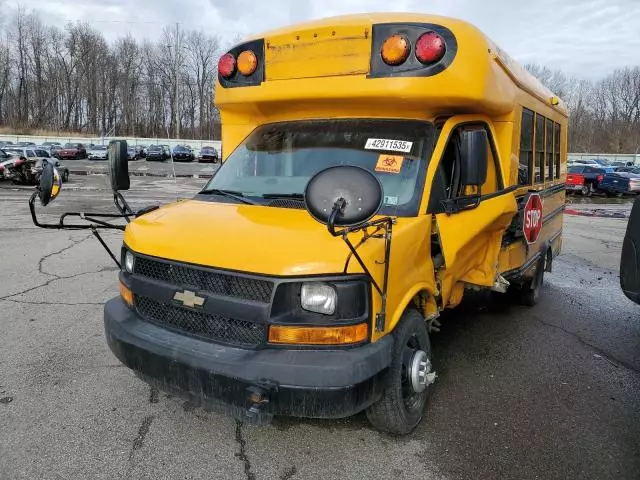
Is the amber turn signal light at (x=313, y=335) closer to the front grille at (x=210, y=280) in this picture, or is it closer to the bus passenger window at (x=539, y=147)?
the front grille at (x=210, y=280)

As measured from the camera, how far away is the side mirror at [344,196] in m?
2.38

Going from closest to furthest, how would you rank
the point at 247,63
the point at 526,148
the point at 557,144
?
1. the point at 247,63
2. the point at 526,148
3. the point at 557,144

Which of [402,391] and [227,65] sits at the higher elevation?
[227,65]

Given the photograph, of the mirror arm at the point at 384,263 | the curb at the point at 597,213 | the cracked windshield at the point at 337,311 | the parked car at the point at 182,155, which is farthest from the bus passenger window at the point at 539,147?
the parked car at the point at 182,155

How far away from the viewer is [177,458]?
292cm

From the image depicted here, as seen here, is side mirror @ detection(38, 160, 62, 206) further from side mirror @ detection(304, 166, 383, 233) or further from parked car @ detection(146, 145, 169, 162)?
parked car @ detection(146, 145, 169, 162)

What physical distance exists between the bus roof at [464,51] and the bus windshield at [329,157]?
13.1 inches

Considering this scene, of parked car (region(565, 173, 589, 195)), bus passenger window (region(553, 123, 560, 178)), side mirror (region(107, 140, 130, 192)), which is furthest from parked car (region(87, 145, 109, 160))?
side mirror (region(107, 140, 130, 192))

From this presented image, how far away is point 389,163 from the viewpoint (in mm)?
3426

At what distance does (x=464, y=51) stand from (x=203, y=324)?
8.09 ft

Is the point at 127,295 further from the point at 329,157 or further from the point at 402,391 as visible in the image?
the point at 402,391

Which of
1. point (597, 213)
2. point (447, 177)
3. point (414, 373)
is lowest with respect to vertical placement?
point (414, 373)

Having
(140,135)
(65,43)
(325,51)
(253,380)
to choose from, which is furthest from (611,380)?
(65,43)

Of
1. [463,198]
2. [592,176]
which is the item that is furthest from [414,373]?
[592,176]
